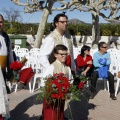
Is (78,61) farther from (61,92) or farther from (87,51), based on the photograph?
(61,92)

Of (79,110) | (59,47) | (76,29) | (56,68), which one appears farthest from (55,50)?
(76,29)

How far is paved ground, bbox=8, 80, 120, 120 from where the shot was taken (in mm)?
5809

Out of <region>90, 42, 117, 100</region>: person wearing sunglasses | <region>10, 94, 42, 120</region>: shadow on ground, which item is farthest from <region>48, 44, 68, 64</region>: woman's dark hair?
<region>90, 42, 117, 100</region>: person wearing sunglasses

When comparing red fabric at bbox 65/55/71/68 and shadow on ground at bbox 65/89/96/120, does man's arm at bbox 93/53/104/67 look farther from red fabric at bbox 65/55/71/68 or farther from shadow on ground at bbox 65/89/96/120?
red fabric at bbox 65/55/71/68

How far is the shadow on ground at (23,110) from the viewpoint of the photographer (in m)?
5.69

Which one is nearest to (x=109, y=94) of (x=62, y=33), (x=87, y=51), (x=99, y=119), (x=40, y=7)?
(x=87, y=51)

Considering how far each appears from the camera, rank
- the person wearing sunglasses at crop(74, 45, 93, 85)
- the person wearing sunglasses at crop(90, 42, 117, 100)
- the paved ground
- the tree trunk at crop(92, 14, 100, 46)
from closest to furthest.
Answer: the paved ground → the person wearing sunglasses at crop(90, 42, 117, 100) → the person wearing sunglasses at crop(74, 45, 93, 85) → the tree trunk at crop(92, 14, 100, 46)

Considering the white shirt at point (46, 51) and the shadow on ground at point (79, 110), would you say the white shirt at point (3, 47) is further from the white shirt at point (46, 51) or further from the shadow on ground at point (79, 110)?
the shadow on ground at point (79, 110)

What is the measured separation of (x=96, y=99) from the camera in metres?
7.35

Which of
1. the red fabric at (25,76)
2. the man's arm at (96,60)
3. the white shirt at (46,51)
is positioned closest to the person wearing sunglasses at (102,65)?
the man's arm at (96,60)

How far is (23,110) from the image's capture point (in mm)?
6199

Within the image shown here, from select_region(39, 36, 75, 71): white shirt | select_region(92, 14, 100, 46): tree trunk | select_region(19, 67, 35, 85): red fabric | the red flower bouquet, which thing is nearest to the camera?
the red flower bouquet

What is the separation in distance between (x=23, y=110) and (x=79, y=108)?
1.10 m

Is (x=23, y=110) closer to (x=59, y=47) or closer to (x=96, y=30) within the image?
(x=59, y=47)
